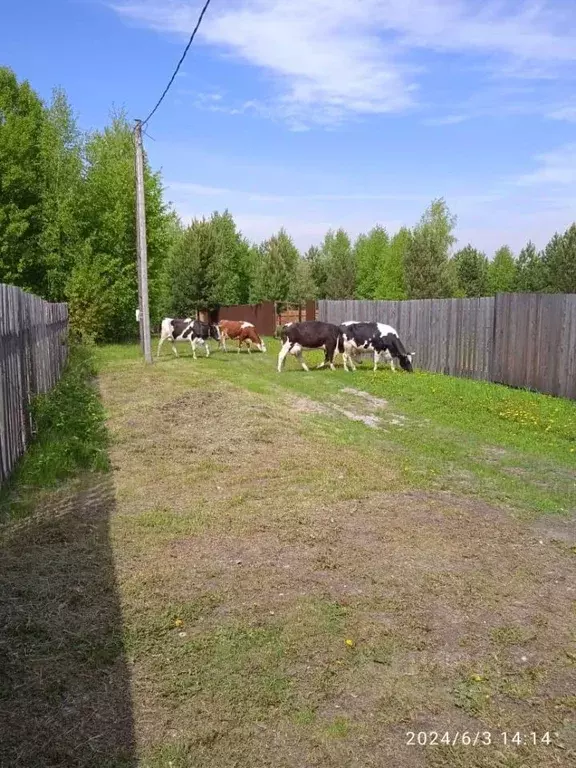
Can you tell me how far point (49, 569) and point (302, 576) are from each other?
1.70m

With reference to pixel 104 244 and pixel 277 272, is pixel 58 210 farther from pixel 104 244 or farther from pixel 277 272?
pixel 277 272

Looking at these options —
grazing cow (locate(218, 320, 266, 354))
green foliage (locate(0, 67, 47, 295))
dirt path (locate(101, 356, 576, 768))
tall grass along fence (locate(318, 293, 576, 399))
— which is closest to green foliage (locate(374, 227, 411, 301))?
grazing cow (locate(218, 320, 266, 354))

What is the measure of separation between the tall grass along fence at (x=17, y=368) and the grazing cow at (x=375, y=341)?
27.6ft

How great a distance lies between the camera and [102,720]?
2762 millimetres

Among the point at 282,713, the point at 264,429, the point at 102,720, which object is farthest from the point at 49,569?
the point at 264,429

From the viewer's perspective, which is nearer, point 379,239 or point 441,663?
point 441,663

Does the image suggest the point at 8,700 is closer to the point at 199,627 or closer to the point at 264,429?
the point at 199,627

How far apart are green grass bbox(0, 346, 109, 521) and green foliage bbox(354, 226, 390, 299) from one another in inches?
1616

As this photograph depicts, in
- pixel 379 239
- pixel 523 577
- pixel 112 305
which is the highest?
pixel 379 239

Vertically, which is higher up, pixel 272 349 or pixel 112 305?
pixel 112 305

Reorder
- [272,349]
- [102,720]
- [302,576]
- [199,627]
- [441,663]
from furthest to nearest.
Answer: [272,349], [302,576], [199,627], [441,663], [102,720]

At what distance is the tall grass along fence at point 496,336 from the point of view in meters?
12.6

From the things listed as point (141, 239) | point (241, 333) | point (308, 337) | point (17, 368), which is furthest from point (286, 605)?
point (241, 333)

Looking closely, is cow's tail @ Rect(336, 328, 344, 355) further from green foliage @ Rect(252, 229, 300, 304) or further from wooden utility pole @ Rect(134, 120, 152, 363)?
green foliage @ Rect(252, 229, 300, 304)
